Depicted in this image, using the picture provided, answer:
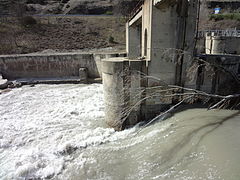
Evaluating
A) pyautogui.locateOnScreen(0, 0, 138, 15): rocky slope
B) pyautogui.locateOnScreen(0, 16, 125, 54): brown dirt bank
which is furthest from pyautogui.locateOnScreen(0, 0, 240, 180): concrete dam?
pyautogui.locateOnScreen(0, 0, 138, 15): rocky slope

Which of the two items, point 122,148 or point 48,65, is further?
point 48,65

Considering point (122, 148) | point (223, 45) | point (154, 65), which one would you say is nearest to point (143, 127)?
point (122, 148)

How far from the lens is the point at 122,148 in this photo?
18.2 feet

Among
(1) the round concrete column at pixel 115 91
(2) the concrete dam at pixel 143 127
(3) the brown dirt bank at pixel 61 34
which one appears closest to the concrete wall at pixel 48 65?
(2) the concrete dam at pixel 143 127

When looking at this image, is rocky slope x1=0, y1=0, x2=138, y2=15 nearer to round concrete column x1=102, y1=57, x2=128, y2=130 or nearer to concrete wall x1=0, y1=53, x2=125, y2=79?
concrete wall x1=0, y1=53, x2=125, y2=79

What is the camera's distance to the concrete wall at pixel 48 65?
1431 cm

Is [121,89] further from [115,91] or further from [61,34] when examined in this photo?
[61,34]

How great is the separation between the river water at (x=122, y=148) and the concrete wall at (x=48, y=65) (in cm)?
711

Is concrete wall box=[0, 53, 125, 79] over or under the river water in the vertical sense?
over

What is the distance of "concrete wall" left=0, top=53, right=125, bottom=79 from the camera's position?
14312 millimetres

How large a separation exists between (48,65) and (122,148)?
12095 mm

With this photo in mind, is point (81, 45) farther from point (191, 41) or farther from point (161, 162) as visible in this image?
point (161, 162)

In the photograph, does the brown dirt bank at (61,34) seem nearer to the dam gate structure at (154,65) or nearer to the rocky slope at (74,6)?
the rocky slope at (74,6)

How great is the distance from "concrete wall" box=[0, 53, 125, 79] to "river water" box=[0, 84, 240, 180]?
711 cm
